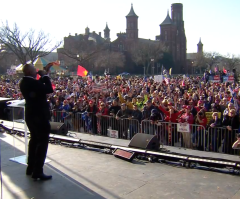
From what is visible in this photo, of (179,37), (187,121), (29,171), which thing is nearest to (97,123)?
→ (187,121)

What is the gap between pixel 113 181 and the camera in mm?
5453

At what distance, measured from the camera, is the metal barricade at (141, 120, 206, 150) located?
8602 mm

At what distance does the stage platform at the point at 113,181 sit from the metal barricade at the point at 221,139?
2.38 metres

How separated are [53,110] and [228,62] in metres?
80.4

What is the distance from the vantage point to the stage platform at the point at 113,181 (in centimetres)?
484

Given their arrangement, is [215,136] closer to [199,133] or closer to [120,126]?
[199,133]

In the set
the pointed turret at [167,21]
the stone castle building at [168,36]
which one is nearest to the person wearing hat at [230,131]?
the stone castle building at [168,36]

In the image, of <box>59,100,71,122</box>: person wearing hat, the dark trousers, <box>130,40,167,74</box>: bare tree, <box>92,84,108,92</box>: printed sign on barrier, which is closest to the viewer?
the dark trousers

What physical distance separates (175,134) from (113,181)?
4116 mm

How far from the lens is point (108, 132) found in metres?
10.3

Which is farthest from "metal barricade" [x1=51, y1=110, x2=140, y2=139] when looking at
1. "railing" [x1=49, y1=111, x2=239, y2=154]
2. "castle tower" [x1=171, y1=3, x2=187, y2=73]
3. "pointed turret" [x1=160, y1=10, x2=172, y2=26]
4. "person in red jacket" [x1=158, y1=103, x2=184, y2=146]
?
"pointed turret" [x1=160, y1=10, x2=172, y2=26]

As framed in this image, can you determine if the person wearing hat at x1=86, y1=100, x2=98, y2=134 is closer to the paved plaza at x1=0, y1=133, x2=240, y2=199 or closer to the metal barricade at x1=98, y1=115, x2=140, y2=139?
the metal barricade at x1=98, y1=115, x2=140, y2=139

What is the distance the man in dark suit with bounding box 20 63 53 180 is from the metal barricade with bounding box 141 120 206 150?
13.9ft

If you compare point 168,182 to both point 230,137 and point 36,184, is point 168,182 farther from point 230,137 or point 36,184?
point 230,137
